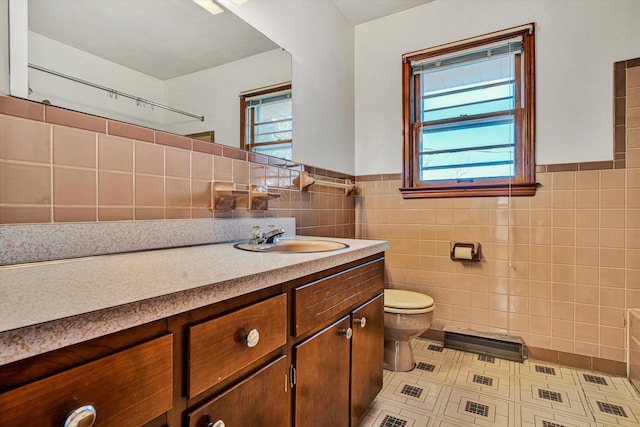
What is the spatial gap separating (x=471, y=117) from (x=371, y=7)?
1128mm

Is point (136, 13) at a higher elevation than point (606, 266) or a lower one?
higher

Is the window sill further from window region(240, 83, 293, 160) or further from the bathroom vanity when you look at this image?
the bathroom vanity

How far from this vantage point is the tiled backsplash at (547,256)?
1827 millimetres

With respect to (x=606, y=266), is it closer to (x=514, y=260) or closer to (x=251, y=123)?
(x=514, y=260)

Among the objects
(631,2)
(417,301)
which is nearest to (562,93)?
(631,2)

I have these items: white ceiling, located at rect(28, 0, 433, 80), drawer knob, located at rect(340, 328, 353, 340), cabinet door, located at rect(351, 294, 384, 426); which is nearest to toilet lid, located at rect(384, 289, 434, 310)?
cabinet door, located at rect(351, 294, 384, 426)

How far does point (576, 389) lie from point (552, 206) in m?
1.04

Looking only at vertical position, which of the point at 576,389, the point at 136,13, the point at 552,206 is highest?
the point at 136,13

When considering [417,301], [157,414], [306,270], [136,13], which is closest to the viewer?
[157,414]

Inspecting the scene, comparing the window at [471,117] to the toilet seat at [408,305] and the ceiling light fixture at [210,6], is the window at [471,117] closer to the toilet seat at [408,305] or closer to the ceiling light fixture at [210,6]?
the toilet seat at [408,305]

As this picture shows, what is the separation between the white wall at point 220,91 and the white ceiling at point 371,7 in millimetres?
968

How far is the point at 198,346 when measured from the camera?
606mm

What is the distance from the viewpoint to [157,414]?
1.75ft

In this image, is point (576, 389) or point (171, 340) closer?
point (171, 340)
